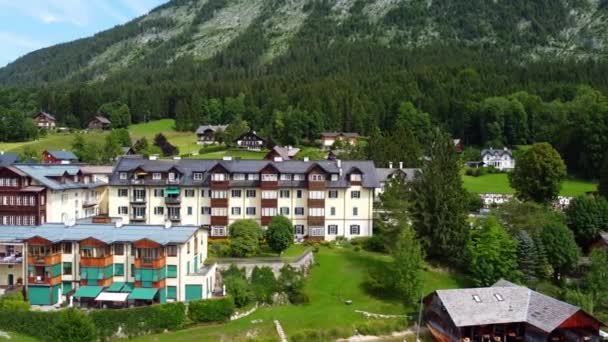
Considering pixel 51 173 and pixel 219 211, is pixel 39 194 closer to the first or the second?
pixel 51 173

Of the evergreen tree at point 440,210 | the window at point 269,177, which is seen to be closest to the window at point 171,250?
the window at point 269,177

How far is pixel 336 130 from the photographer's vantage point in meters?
142

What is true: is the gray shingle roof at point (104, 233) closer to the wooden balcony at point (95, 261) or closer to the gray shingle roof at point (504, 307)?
the wooden balcony at point (95, 261)

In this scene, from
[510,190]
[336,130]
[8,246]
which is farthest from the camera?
[336,130]

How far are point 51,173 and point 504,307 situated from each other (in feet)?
167

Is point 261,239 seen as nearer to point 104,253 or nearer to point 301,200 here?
point 301,200

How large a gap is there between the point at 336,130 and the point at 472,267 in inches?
3464

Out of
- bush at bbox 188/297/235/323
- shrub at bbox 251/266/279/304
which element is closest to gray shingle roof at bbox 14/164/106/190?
bush at bbox 188/297/235/323

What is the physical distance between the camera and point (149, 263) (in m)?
50.4

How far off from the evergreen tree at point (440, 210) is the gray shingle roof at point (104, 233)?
2377cm

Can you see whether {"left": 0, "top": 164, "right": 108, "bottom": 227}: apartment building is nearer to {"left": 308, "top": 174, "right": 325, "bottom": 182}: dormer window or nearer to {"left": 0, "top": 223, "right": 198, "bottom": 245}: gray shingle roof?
{"left": 0, "top": 223, "right": 198, "bottom": 245}: gray shingle roof

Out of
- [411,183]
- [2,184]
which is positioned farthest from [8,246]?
[411,183]

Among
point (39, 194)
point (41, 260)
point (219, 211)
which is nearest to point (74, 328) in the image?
point (41, 260)

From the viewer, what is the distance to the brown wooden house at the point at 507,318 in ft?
145
